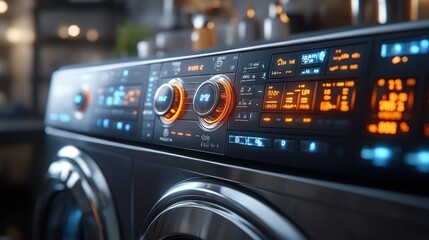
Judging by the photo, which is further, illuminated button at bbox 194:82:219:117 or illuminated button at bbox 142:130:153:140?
illuminated button at bbox 142:130:153:140

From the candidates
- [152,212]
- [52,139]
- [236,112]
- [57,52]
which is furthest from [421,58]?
[57,52]

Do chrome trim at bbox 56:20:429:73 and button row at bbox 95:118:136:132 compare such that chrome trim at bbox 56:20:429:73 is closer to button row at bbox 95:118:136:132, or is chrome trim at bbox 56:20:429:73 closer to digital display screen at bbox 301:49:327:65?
digital display screen at bbox 301:49:327:65

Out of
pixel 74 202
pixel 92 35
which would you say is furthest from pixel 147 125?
pixel 92 35

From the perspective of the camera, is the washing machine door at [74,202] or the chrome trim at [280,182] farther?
the washing machine door at [74,202]

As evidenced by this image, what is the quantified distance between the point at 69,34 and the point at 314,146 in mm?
1624

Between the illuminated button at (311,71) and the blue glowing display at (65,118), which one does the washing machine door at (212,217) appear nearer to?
the illuminated button at (311,71)

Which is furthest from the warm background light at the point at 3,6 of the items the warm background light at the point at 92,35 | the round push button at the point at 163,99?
the round push button at the point at 163,99

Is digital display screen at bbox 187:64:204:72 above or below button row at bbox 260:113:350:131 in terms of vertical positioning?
above

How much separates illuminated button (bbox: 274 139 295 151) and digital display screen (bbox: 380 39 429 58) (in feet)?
0.45

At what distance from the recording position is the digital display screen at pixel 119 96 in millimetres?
740

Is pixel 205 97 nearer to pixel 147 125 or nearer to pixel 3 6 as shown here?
pixel 147 125

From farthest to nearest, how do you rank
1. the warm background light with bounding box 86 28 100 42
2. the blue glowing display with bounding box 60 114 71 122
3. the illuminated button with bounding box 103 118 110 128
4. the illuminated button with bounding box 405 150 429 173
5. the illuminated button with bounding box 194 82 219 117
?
the warm background light with bounding box 86 28 100 42
the blue glowing display with bounding box 60 114 71 122
the illuminated button with bounding box 103 118 110 128
the illuminated button with bounding box 194 82 219 117
the illuminated button with bounding box 405 150 429 173

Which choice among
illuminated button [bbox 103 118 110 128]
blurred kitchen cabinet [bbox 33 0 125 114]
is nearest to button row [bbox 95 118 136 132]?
illuminated button [bbox 103 118 110 128]

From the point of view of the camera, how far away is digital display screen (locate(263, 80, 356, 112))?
0.43 m
